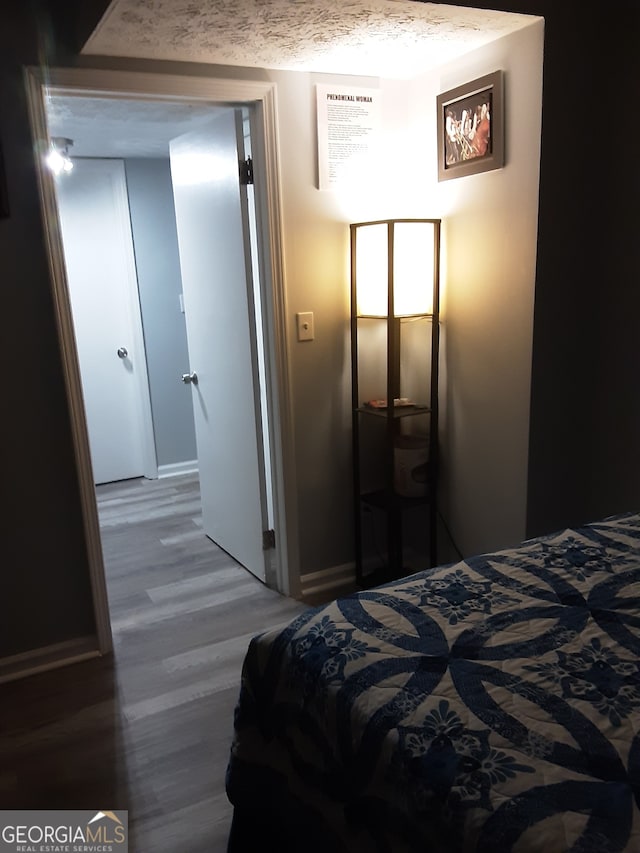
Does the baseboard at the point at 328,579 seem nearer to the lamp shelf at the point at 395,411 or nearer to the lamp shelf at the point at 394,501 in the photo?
the lamp shelf at the point at 394,501

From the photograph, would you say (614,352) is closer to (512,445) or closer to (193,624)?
(512,445)

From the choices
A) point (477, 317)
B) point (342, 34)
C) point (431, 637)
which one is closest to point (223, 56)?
point (342, 34)

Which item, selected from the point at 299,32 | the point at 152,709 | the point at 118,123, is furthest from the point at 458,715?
the point at 118,123

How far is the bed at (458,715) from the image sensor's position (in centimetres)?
104

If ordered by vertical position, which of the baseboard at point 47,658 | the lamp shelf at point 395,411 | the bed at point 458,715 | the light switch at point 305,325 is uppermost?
the light switch at point 305,325

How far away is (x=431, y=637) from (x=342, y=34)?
1.87 m

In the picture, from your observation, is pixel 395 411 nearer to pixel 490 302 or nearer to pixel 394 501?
pixel 394 501

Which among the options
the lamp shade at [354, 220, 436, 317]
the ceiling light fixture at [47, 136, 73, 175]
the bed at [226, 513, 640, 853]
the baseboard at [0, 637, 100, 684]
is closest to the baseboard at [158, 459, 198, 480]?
the ceiling light fixture at [47, 136, 73, 175]

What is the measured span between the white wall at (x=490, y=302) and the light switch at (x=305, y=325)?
0.56m

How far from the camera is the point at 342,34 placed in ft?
7.25

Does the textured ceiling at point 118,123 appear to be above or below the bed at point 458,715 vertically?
above

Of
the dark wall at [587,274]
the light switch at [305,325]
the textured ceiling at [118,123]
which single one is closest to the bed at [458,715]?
the dark wall at [587,274]

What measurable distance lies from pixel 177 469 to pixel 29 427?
2.63m

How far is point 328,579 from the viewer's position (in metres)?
3.11
